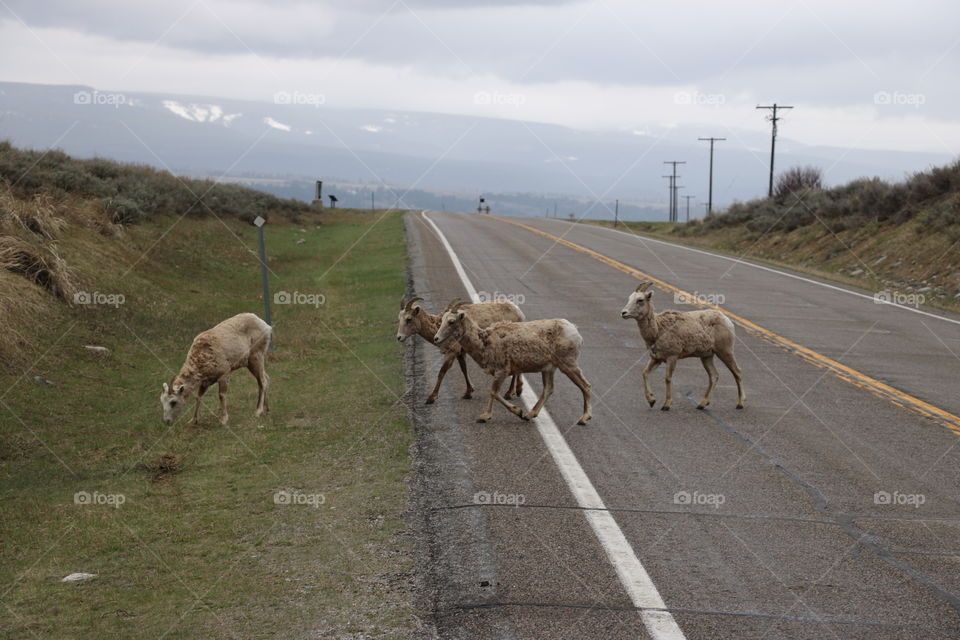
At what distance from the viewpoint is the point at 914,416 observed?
36.7 feet

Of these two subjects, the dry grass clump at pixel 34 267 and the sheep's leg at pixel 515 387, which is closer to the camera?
the sheep's leg at pixel 515 387

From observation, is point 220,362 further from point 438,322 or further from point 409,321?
point 438,322

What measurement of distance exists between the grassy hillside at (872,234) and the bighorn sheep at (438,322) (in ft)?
50.5

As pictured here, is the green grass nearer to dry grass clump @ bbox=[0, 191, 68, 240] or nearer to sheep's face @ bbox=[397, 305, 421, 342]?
dry grass clump @ bbox=[0, 191, 68, 240]

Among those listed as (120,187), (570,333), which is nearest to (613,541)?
(570,333)

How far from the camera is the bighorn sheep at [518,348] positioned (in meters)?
10.8

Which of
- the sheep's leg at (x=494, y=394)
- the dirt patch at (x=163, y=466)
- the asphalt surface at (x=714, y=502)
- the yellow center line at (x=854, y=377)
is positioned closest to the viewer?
the asphalt surface at (x=714, y=502)

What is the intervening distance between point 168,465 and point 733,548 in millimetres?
6402

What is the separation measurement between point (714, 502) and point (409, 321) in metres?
4.93

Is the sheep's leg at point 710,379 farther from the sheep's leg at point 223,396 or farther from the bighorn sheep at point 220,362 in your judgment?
the sheep's leg at point 223,396

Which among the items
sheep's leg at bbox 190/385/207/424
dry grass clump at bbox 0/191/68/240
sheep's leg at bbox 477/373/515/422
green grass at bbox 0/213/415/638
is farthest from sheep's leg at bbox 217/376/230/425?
dry grass clump at bbox 0/191/68/240

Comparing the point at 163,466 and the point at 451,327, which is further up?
the point at 451,327

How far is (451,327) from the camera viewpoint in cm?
1088

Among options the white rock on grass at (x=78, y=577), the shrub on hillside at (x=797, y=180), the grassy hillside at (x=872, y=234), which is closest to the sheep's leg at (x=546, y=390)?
the white rock on grass at (x=78, y=577)
